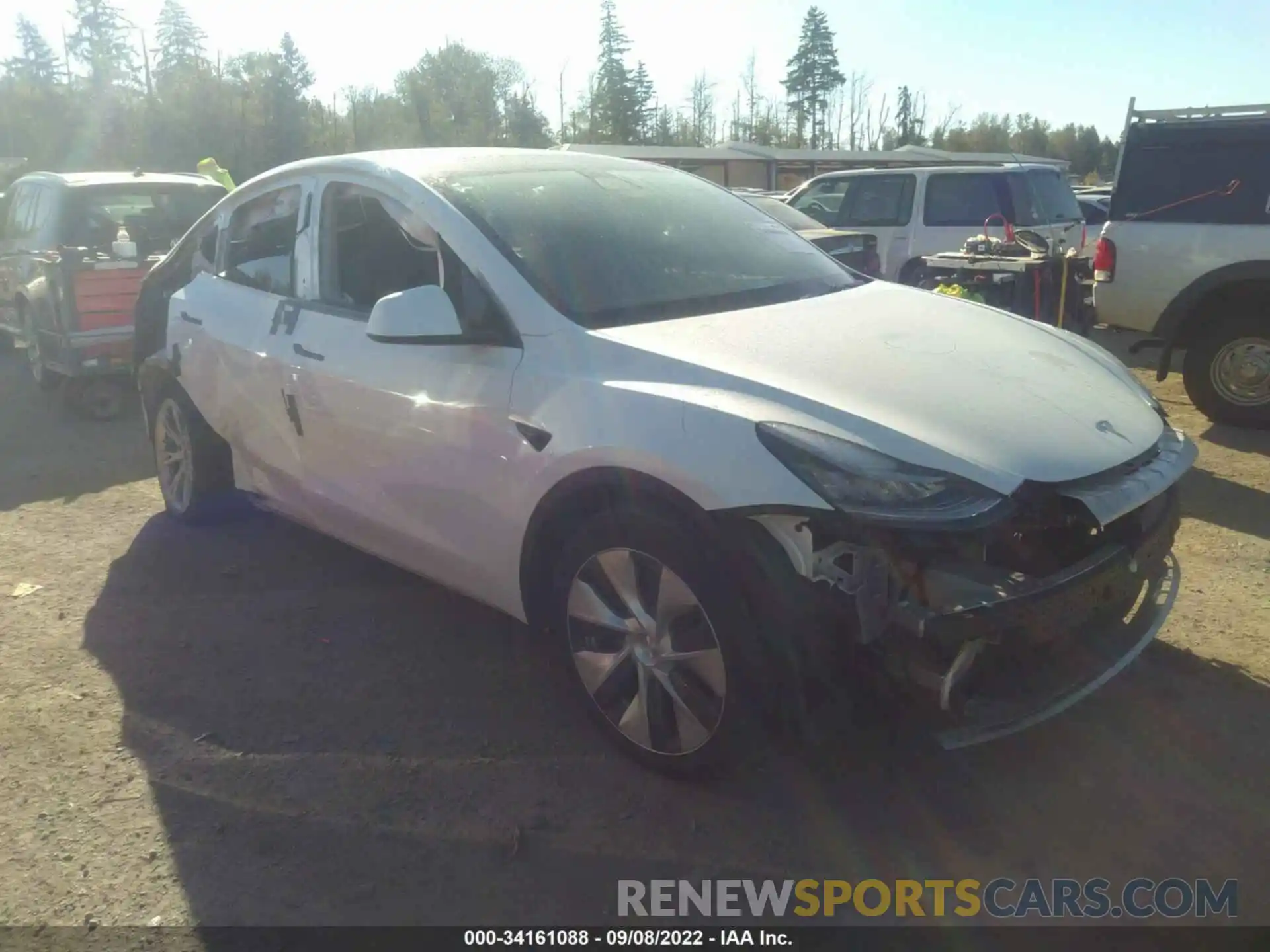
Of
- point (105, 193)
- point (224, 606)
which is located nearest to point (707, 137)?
point (105, 193)

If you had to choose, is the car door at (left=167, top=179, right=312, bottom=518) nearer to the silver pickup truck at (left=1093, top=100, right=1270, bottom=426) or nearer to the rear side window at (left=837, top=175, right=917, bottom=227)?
the silver pickup truck at (left=1093, top=100, right=1270, bottom=426)

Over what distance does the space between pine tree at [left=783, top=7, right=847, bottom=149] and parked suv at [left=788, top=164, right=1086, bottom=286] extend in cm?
6505

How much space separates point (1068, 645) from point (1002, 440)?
1.87ft

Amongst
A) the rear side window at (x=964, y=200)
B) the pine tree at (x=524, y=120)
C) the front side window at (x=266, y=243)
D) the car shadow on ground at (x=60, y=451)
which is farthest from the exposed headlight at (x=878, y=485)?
the pine tree at (x=524, y=120)

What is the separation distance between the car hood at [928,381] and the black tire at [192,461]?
2605 millimetres

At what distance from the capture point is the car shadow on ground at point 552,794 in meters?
2.63

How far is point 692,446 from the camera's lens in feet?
8.59

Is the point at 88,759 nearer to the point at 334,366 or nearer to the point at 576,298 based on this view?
the point at 334,366

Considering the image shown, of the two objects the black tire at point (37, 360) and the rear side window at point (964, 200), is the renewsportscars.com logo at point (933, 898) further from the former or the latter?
the rear side window at point (964, 200)

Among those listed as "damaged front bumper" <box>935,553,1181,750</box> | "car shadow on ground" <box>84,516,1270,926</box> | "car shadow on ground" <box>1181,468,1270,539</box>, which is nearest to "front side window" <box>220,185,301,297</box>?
"car shadow on ground" <box>84,516,1270,926</box>

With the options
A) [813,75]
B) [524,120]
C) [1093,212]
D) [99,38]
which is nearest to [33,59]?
[99,38]

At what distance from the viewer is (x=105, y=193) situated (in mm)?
8523

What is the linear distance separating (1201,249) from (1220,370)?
32.9 inches

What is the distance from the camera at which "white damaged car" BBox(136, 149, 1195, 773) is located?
248 centimetres
